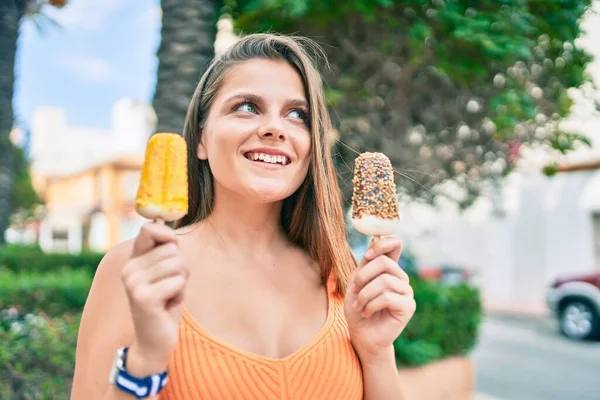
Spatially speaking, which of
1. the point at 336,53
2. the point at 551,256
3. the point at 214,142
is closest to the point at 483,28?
the point at 336,53

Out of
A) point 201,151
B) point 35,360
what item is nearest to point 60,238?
point 35,360

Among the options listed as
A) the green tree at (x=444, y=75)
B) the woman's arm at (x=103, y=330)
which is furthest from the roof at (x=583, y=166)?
the woman's arm at (x=103, y=330)

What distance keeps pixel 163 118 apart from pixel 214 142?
9.75ft

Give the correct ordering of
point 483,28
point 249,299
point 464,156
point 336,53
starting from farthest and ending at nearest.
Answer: point 464,156 → point 336,53 → point 483,28 → point 249,299

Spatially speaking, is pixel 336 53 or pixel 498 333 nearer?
pixel 336 53

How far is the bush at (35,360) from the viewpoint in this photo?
3.13 metres

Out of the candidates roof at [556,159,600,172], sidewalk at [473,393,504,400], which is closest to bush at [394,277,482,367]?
sidewalk at [473,393,504,400]

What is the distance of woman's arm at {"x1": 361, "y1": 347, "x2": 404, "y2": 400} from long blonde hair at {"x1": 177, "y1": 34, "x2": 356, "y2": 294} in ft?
0.84

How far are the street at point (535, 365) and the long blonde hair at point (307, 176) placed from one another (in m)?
6.75

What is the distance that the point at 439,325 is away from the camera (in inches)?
218

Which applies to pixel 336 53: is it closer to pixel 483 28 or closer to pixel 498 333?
pixel 483 28

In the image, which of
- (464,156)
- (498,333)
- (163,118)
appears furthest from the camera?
(498,333)

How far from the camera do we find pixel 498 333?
42.3 feet

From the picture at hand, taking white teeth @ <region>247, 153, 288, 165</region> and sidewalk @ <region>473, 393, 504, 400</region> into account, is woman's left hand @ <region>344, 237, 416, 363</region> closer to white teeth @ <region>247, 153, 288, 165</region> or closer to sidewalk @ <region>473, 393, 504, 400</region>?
white teeth @ <region>247, 153, 288, 165</region>
